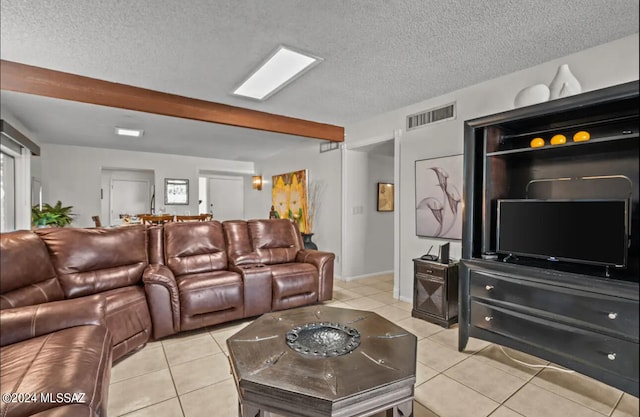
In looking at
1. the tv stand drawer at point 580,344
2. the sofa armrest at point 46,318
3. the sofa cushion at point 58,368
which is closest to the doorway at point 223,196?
the sofa armrest at point 46,318

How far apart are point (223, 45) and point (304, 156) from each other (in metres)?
3.33

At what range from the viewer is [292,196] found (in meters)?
5.68

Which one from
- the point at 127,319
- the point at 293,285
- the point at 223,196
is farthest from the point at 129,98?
the point at 223,196

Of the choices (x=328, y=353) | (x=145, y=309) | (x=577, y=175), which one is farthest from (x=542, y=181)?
(x=145, y=309)

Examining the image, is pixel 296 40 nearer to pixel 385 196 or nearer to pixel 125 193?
pixel 385 196

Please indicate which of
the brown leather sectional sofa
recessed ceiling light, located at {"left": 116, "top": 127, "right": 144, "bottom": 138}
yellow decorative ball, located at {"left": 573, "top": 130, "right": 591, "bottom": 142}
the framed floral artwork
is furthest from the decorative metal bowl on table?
recessed ceiling light, located at {"left": 116, "top": 127, "right": 144, "bottom": 138}

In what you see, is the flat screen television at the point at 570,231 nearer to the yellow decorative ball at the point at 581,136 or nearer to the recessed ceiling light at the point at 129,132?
the yellow decorative ball at the point at 581,136

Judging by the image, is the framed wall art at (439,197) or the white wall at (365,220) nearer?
the framed wall art at (439,197)

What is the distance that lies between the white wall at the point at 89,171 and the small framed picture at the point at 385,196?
4250 millimetres

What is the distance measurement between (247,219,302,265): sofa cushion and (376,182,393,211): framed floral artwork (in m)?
1.67

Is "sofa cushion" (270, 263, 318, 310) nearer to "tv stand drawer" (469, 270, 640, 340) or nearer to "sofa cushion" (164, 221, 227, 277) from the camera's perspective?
"sofa cushion" (164, 221, 227, 277)

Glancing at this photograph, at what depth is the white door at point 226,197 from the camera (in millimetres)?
7758

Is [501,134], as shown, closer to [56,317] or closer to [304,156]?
[56,317]

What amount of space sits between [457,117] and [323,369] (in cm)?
188
